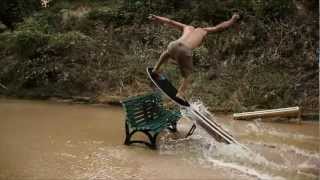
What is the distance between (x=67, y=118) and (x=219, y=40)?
549 centimetres

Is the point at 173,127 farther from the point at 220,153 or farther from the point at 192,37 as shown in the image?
the point at 192,37

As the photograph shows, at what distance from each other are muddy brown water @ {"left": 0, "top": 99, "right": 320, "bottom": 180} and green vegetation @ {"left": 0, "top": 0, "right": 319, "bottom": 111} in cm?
160

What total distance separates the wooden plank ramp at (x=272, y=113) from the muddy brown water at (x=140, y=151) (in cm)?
16

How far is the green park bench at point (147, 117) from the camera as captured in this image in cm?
956

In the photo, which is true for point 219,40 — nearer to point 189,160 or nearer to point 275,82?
point 275,82

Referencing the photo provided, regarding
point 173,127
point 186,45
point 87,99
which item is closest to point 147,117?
point 173,127

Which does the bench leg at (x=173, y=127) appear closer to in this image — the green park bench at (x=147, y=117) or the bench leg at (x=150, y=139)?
the green park bench at (x=147, y=117)

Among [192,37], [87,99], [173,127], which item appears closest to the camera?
[192,37]

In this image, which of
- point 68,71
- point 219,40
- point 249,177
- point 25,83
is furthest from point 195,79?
point 249,177

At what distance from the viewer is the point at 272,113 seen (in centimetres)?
1162

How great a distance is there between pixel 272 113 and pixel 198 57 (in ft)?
13.2

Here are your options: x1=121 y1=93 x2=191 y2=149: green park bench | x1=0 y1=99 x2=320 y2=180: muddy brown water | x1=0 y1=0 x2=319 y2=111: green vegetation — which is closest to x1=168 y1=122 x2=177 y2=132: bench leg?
x1=121 y1=93 x2=191 y2=149: green park bench

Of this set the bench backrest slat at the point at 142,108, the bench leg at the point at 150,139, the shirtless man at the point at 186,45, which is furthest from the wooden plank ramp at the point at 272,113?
the bench leg at the point at 150,139

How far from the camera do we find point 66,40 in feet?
51.5
